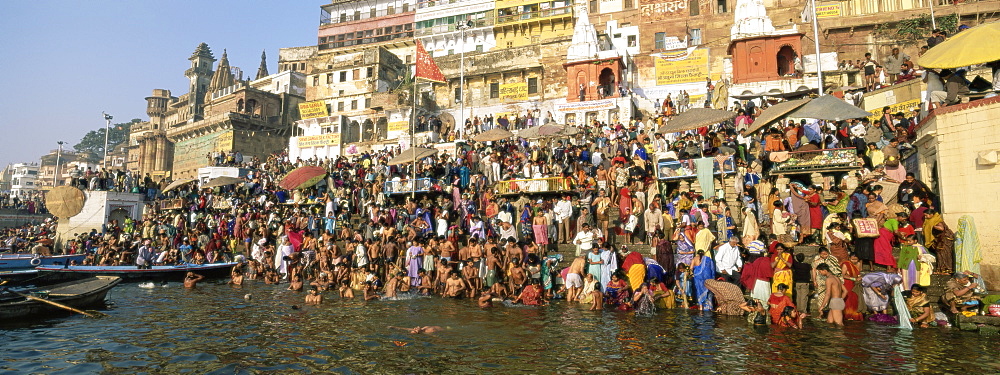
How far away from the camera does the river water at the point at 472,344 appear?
23.2 ft

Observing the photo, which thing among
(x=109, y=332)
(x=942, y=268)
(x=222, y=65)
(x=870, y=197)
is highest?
(x=222, y=65)

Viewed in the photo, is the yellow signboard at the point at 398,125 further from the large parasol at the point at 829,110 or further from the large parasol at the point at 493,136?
the large parasol at the point at 829,110

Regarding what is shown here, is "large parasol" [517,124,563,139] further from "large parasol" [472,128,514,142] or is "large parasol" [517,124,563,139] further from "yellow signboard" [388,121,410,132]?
"yellow signboard" [388,121,410,132]

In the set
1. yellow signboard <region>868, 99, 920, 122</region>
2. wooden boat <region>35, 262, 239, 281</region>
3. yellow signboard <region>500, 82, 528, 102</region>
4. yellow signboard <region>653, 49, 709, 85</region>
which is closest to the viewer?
yellow signboard <region>868, 99, 920, 122</region>

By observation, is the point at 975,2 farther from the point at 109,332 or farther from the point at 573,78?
the point at 109,332

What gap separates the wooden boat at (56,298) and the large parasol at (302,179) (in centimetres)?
964

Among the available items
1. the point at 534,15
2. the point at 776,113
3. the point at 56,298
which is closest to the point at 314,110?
the point at 534,15

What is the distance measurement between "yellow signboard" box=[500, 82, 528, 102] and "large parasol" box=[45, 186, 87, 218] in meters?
23.4

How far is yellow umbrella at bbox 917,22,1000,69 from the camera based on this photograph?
9.51m

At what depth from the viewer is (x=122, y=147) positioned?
68.4 m

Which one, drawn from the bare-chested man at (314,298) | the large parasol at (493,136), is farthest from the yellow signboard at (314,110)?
the bare-chested man at (314,298)

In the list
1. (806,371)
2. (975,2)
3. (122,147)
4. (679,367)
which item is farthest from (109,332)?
(122,147)

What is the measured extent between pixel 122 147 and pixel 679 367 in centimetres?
7920

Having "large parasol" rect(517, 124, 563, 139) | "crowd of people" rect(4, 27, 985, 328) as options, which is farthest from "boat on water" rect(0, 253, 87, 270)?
"large parasol" rect(517, 124, 563, 139)
